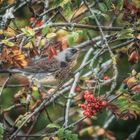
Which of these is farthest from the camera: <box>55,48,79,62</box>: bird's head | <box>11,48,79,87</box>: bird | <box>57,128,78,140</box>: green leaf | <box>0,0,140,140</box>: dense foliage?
<box>55,48,79,62</box>: bird's head

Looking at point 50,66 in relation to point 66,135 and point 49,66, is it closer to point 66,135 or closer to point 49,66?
point 49,66

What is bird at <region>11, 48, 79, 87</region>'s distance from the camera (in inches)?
172

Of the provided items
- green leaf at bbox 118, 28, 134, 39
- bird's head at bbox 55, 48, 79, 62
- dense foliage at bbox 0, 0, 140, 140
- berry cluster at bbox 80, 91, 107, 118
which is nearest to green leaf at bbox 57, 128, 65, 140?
dense foliage at bbox 0, 0, 140, 140

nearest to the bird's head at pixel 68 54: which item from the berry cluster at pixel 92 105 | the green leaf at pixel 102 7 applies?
the green leaf at pixel 102 7

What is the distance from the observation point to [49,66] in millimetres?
4574

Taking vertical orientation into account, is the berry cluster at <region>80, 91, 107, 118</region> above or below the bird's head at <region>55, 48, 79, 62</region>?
below

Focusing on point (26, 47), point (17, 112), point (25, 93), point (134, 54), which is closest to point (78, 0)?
point (26, 47)

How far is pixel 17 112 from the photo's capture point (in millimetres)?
6512

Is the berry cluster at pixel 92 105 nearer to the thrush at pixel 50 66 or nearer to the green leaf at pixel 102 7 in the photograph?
the green leaf at pixel 102 7

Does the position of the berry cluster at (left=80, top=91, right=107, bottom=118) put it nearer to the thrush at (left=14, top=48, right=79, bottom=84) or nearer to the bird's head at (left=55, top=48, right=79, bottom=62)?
the thrush at (left=14, top=48, right=79, bottom=84)

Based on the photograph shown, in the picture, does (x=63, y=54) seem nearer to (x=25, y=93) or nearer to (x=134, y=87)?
(x=25, y=93)

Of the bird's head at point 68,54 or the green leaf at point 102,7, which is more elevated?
the green leaf at point 102,7

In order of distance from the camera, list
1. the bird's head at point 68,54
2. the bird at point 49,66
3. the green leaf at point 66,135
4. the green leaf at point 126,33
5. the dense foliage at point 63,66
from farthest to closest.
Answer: the bird's head at point 68,54 → the bird at point 49,66 → the green leaf at point 126,33 → the dense foliage at point 63,66 → the green leaf at point 66,135

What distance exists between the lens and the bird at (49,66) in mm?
4379
